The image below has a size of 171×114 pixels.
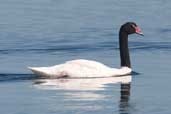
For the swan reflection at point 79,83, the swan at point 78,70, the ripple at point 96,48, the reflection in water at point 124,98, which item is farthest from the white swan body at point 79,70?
the ripple at point 96,48

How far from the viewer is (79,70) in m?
22.2

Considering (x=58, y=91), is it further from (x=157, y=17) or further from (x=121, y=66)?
(x=157, y=17)

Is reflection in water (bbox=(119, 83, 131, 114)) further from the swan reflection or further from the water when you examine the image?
the swan reflection

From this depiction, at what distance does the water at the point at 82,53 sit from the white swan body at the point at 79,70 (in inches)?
8.8

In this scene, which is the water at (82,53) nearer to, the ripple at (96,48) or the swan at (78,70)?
the ripple at (96,48)

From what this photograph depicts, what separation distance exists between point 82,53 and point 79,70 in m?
3.83

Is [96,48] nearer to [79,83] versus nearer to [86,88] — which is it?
[79,83]

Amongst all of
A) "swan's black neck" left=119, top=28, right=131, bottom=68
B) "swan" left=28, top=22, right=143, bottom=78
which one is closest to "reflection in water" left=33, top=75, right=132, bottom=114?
"swan" left=28, top=22, right=143, bottom=78

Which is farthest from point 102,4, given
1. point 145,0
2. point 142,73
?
point 142,73

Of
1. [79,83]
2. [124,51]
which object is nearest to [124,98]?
[79,83]

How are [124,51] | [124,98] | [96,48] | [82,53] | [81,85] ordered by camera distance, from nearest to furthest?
1. [124,98]
2. [81,85]
3. [124,51]
4. [82,53]
5. [96,48]

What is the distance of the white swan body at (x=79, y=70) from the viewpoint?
22016 mm

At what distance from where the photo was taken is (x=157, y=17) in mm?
33250

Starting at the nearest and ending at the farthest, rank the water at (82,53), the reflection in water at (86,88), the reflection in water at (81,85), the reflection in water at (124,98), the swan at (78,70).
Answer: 1. the reflection in water at (124,98)
2. the water at (82,53)
3. the reflection in water at (86,88)
4. the reflection in water at (81,85)
5. the swan at (78,70)
